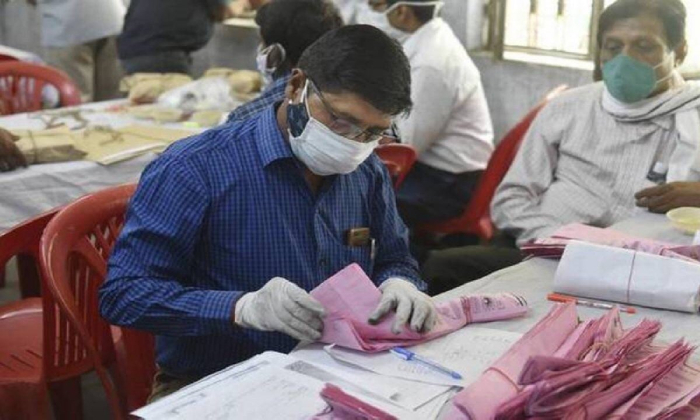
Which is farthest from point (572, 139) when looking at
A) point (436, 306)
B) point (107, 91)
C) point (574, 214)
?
point (107, 91)

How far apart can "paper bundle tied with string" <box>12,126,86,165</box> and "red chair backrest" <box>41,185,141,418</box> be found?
92 cm

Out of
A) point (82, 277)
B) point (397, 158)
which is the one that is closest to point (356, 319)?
point (82, 277)

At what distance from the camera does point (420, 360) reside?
166cm

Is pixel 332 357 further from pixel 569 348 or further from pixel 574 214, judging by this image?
pixel 574 214

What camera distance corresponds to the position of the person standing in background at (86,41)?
5.46m

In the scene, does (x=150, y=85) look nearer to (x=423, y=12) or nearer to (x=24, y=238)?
(x=423, y=12)

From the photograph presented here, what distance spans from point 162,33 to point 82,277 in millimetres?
2777

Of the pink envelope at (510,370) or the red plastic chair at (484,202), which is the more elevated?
the pink envelope at (510,370)

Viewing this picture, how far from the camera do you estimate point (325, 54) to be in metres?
1.86

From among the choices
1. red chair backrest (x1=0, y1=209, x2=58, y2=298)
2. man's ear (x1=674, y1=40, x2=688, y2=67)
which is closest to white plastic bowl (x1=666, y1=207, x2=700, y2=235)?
man's ear (x1=674, y1=40, x2=688, y2=67)

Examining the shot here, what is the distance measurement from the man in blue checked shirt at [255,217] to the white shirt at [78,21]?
3.73m

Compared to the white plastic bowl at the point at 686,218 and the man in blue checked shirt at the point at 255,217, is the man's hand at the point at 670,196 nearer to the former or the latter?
the white plastic bowl at the point at 686,218

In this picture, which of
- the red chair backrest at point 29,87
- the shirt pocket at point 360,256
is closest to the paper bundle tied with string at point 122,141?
the red chair backrest at point 29,87

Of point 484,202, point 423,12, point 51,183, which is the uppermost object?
point 423,12
